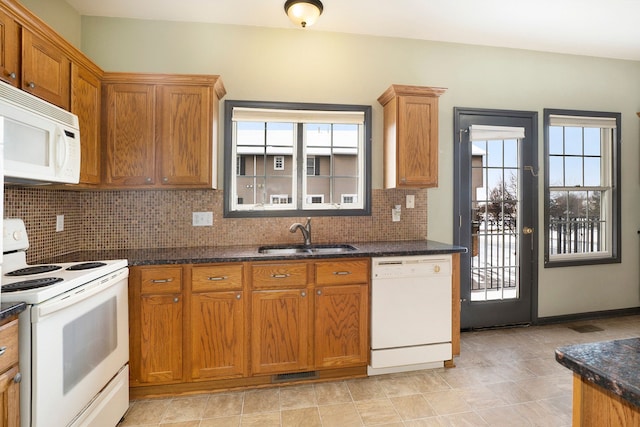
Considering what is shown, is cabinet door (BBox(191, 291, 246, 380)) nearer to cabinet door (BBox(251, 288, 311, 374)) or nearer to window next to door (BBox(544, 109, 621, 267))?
cabinet door (BBox(251, 288, 311, 374))

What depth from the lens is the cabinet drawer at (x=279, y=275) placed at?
7.50ft

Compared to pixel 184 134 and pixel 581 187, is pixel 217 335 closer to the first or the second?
pixel 184 134

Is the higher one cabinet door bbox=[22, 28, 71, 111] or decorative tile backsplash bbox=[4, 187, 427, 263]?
cabinet door bbox=[22, 28, 71, 111]

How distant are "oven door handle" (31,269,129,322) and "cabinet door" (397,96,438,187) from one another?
7.33 feet

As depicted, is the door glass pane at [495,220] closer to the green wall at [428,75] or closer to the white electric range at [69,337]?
the green wall at [428,75]

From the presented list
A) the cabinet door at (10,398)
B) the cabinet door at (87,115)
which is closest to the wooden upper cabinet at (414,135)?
the cabinet door at (87,115)

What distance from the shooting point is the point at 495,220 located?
3.39m

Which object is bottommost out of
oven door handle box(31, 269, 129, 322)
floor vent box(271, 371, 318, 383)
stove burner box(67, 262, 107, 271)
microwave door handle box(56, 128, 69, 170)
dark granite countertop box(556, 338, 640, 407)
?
floor vent box(271, 371, 318, 383)

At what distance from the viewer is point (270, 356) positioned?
2.30m

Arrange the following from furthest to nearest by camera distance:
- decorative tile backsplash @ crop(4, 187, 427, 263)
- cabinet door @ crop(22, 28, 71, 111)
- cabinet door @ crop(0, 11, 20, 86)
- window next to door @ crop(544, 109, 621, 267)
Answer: window next to door @ crop(544, 109, 621, 267), decorative tile backsplash @ crop(4, 187, 427, 263), cabinet door @ crop(22, 28, 71, 111), cabinet door @ crop(0, 11, 20, 86)

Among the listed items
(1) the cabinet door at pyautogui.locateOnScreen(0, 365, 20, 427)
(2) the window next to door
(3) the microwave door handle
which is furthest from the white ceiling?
(1) the cabinet door at pyautogui.locateOnScreen(0, 365, 20, 427)

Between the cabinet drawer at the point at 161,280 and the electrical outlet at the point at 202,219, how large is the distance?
0.67 m

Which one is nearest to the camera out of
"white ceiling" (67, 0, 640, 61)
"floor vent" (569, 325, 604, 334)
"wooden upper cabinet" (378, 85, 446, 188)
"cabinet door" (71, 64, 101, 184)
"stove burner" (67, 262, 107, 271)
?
"stove burner" (67, 262, 107, 271)

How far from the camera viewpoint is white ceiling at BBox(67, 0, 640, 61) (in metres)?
2.62
